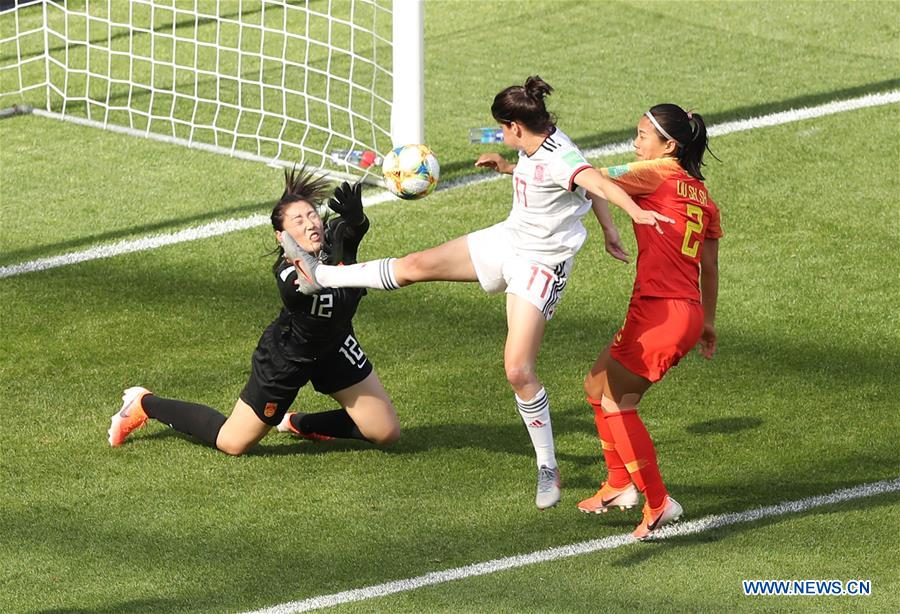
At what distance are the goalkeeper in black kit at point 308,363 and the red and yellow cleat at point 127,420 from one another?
16 mm

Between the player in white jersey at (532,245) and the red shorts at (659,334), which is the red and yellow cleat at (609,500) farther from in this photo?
the red shorts at (659,334)

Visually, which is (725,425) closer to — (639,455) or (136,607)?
(639,455)

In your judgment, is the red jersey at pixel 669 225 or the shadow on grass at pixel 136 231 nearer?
the red jersey at pixel 669 225

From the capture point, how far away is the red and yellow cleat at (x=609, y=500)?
704cm

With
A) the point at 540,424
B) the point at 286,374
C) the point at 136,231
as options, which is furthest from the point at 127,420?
the point at 136,231

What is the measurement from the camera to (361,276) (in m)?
7.26

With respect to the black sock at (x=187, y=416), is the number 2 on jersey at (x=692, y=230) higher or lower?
higher

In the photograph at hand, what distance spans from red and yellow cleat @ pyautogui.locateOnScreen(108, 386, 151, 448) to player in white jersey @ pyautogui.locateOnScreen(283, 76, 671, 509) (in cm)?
193

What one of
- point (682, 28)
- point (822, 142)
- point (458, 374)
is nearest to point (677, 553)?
point (458, 374)

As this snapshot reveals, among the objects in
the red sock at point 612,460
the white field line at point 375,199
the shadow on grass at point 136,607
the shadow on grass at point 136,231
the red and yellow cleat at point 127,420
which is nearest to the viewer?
the shadow on grass at point 136,607

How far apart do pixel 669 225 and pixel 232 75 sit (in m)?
8.59

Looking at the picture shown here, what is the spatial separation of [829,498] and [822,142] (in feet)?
19.1

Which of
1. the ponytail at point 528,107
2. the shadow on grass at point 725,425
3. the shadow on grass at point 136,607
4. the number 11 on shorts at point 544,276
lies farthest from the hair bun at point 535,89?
the shadow on grass at point 136,607

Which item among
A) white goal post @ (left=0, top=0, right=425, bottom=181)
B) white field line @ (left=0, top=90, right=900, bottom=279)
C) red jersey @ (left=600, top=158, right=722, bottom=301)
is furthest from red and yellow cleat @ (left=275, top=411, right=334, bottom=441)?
white goal post @ (left=0, top=0, right=425, bottom=181)
